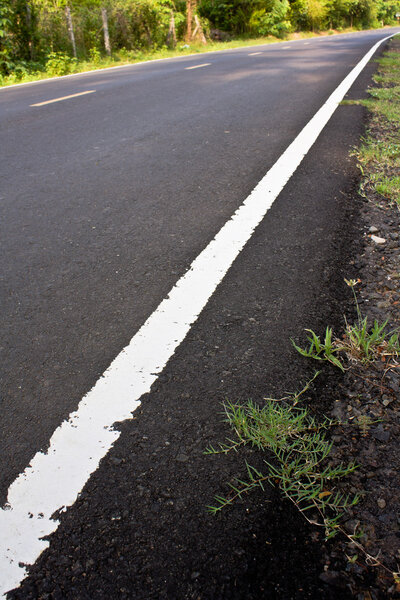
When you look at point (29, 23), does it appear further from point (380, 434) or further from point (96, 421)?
point (380, 434)

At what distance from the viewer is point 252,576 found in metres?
1.19

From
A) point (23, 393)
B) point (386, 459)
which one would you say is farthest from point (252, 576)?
point (23, 393)

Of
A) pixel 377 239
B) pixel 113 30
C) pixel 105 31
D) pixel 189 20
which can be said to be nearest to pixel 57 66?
pixel 105 31

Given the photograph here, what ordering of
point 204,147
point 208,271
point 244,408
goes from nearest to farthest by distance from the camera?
point 244,408 → point 208,271 → point 204,147

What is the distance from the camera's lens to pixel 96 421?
163 centimetres

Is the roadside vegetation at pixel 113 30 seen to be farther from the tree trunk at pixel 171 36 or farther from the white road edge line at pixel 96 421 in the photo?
the white road edge line at pixel 96 421

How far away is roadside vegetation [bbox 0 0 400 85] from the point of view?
13728 mm

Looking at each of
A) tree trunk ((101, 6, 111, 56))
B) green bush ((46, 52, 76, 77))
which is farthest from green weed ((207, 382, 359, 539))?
tree trunk ((101, 6, 111, 56))

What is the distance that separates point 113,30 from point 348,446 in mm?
21655

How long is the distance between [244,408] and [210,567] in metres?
0.57

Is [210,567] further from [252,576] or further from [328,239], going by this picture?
[328,239]

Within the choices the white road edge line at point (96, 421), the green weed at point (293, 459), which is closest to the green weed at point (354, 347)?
the green weed at point (293, 459)

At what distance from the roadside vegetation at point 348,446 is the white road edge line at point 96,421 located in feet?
1.25

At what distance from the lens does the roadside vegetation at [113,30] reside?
13728 mm
